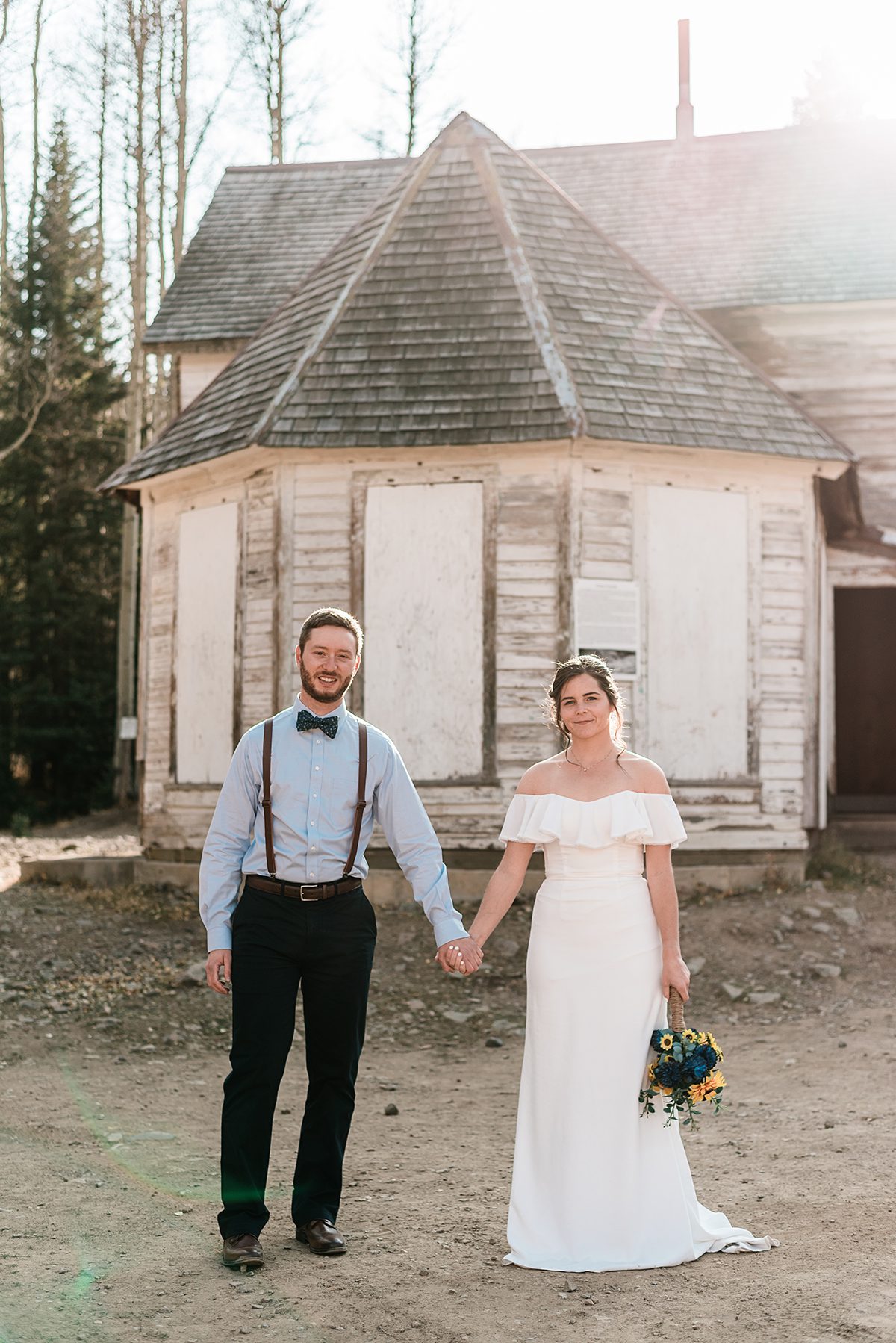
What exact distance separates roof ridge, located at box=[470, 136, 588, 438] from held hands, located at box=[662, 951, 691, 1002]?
6.91 m

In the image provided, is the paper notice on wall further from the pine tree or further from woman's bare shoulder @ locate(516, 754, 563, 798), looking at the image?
the pine tree

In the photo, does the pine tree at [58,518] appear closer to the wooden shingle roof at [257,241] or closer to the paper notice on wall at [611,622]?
the wooden shingle roof at [257,241]

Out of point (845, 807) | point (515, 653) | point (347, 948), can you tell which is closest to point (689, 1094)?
point (347, 948)

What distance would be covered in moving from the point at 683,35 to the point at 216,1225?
65.1 ft

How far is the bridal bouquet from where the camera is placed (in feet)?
14.6

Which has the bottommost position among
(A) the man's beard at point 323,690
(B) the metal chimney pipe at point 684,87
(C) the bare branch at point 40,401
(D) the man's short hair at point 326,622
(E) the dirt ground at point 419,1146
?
(E) the dirt ground at point 419,1146

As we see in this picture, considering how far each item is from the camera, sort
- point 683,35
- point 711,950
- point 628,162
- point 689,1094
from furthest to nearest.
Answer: point 683,35, point 628,162, point 711,950, point 689,1094

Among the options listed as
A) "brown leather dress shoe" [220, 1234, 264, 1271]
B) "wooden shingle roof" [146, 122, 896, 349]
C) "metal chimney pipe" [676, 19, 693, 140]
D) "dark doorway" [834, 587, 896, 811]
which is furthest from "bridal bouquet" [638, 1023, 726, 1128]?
"metal chimney pipe" [676, 19, 693, 140]

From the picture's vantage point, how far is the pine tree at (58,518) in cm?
2562

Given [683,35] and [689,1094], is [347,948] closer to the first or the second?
[689,1094]

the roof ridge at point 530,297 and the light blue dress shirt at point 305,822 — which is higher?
the roof ridge at point 530,297

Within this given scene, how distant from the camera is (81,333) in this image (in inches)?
1078

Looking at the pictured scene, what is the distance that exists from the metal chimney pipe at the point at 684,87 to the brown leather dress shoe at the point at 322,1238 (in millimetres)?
17800

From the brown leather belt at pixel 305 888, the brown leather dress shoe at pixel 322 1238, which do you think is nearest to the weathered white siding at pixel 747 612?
the brown leather belt at pixel 305 888
